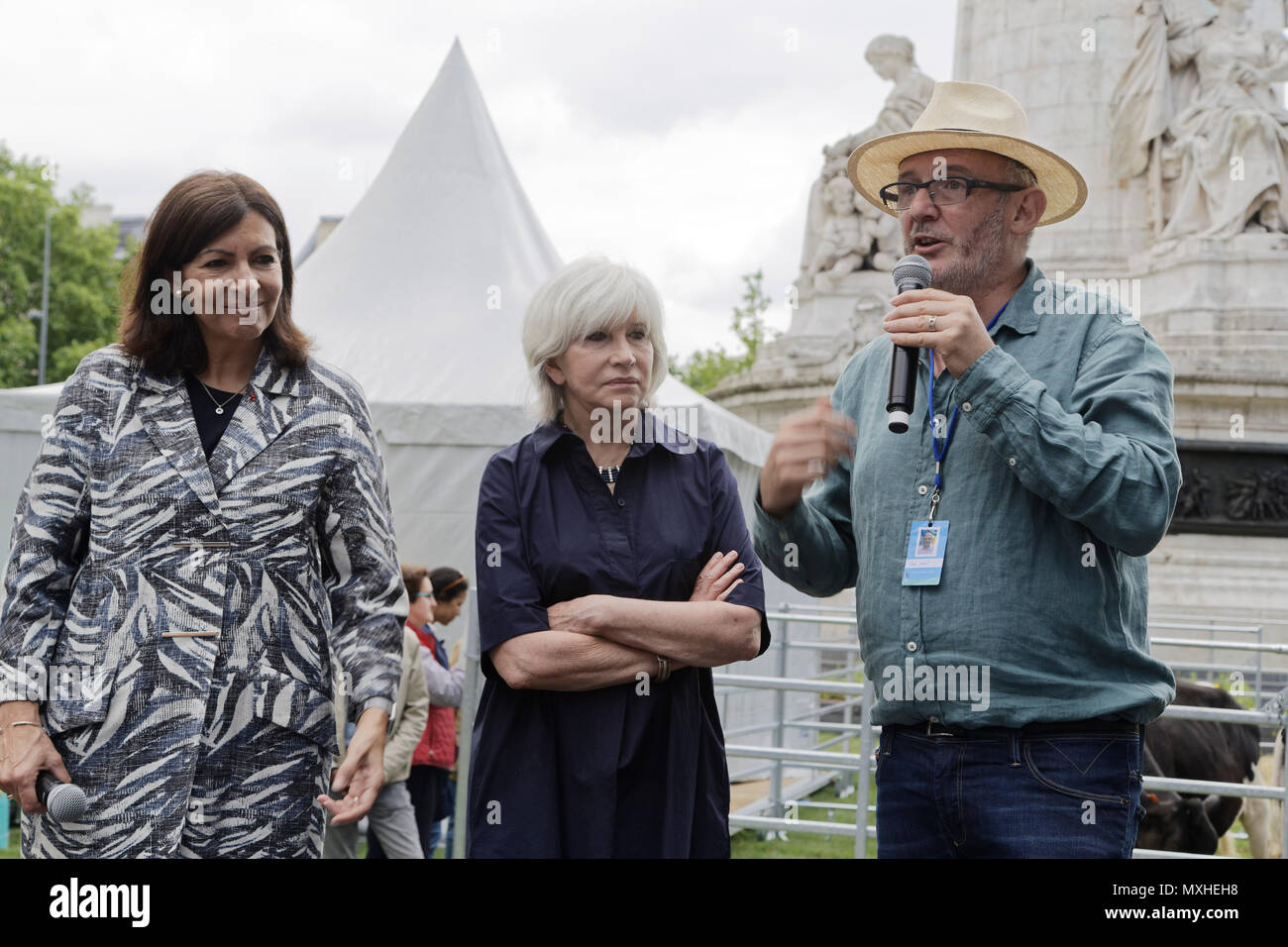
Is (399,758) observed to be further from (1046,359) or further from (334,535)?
(1046,359)

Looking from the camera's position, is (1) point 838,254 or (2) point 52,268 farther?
(2) point 52,268

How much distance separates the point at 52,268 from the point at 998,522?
4714 centimetres

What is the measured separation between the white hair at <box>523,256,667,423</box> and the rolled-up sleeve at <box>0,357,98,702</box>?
934 mm

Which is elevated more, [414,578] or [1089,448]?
[1089,448]

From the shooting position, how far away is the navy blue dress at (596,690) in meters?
2.91

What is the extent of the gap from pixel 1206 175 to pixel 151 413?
17.5 metres

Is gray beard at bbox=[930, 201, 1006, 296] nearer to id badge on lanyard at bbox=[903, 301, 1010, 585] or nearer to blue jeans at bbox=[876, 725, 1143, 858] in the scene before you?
id badge on lanyard at bbox=[903, 301, 1010, 585]

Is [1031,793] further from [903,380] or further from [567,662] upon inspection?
[567,662]

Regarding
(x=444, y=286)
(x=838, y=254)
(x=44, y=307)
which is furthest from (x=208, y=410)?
(x=44, y=307)

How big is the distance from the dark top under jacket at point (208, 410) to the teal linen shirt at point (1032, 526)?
3.72 ft

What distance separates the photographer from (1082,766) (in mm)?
2705

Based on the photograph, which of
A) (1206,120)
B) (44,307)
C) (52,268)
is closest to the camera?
(1206,120)
